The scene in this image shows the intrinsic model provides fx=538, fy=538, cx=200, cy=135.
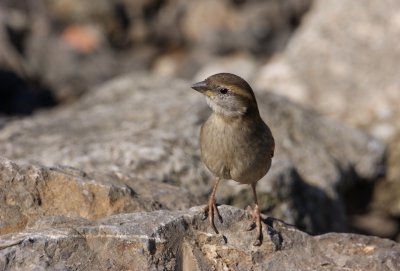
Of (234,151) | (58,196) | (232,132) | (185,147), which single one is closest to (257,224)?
(234,151)

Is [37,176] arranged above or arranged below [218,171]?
below

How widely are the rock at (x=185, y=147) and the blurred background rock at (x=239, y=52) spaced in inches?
44.0

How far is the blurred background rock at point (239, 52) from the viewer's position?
31.9 ft

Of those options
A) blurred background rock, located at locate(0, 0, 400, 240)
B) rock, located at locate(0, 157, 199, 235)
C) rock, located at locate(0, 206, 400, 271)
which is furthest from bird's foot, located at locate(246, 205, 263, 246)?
blurred background rock, located at locate(0, 0, 400, 240)

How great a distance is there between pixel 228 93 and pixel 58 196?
6.24 feet

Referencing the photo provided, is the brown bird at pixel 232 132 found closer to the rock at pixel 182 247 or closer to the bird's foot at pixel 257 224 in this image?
the bird's foot at pixel 257 224

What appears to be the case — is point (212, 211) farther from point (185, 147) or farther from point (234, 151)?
point (185, 147)

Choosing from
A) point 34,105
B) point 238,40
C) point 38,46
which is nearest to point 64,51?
point 38,46

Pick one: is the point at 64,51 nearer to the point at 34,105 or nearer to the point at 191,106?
the point at 34,105

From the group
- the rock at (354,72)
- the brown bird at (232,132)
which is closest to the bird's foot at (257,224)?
the brown bird at (232,132)

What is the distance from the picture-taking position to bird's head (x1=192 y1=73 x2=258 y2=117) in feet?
17.4

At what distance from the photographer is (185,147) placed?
6.89 meters

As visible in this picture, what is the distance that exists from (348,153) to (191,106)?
2.58 meters

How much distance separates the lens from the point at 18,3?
15.5 metres
